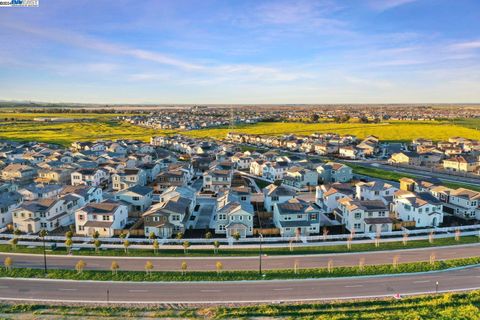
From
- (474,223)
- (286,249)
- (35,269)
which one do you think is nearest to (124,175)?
(35,269)

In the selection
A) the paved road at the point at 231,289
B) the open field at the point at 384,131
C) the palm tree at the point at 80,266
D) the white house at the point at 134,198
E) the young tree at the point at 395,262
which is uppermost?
the open field at the point at 384,131

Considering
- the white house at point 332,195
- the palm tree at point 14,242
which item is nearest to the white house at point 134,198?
the palm tree at point 14,242

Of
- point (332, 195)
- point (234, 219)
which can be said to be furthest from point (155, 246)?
point (332, 195)

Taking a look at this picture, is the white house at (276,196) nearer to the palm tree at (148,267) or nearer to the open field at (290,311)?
the palm tree at (148,267)

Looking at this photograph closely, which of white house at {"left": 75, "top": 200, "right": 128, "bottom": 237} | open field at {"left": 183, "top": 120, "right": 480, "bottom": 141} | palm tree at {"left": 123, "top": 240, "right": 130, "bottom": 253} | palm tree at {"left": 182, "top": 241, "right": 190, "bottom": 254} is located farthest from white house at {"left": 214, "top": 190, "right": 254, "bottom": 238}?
open field at {"left": 183, "top": 120, "right": 480, "bottom": 141}

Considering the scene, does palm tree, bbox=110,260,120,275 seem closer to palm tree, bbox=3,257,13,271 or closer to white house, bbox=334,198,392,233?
palm tree, bbox=3,257,13,271

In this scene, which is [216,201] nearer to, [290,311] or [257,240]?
[257,240]

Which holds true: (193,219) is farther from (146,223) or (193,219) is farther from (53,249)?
(53,249)
